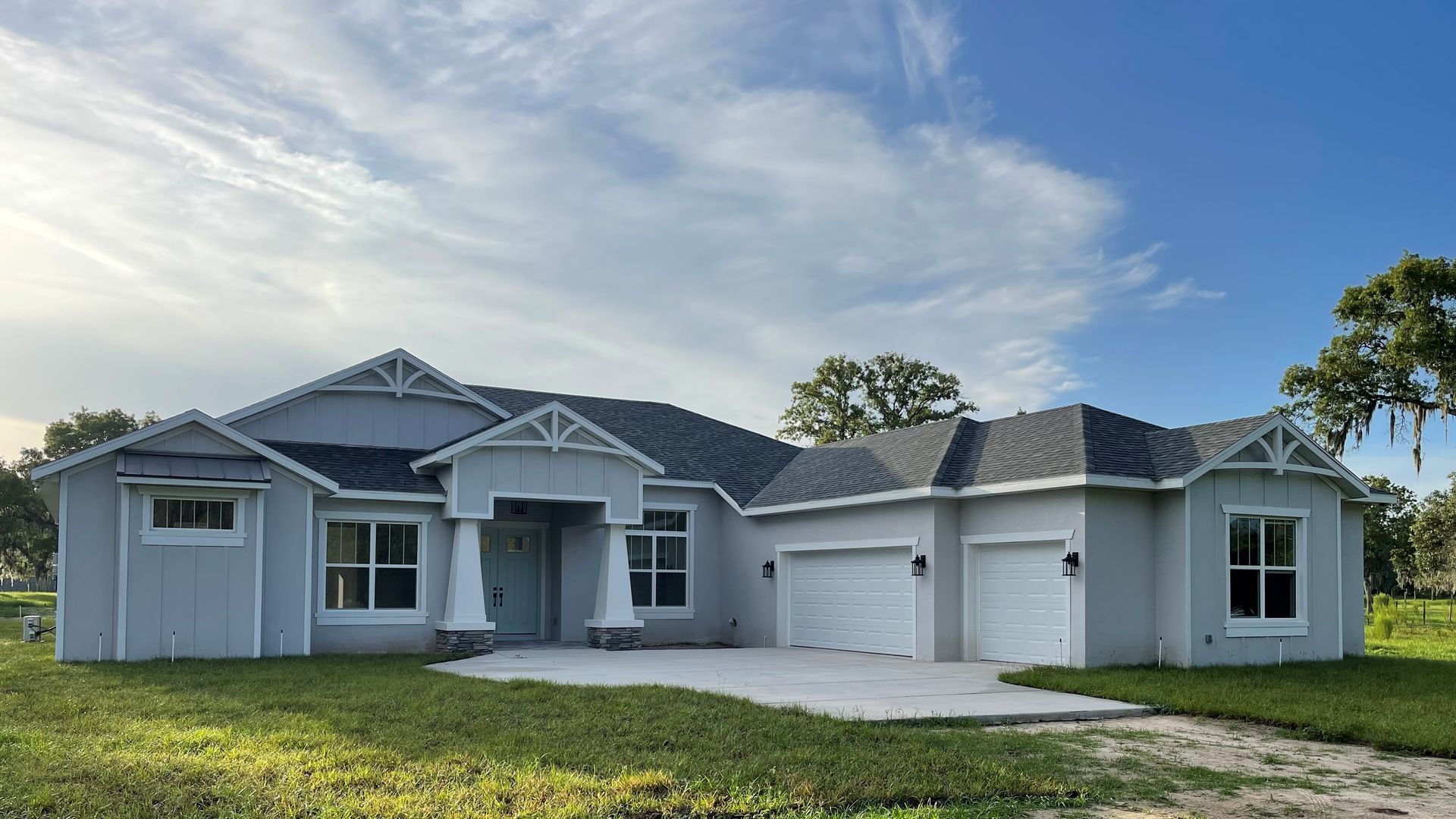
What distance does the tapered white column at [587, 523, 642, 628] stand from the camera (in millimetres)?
21297

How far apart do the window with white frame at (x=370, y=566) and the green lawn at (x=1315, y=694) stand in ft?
34.8

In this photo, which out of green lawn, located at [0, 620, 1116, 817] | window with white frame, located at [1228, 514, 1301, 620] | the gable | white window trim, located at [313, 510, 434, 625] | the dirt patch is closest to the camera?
green lawn, located at [0, 620, 1116, 817]

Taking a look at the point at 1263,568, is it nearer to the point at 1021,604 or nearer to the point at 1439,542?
the point at 1021,604

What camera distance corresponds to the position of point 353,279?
20.2 meters

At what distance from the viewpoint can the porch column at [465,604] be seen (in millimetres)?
19656

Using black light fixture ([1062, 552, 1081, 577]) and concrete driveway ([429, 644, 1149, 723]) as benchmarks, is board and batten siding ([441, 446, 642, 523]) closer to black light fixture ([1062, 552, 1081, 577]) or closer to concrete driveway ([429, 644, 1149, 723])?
concrete driveway ([429, 644, 1149, 723])

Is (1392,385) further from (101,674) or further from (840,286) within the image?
(101,674)

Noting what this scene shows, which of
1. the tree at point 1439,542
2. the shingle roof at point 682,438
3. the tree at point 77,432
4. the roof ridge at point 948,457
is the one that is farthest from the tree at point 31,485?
the tree at point 1439,542

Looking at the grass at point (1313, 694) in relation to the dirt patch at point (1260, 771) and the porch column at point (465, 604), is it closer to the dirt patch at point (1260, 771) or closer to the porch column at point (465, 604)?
the dirt patch at point (1260, 771)

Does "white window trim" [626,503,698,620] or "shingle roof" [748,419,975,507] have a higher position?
"shingle roof" [748,419,975,507]

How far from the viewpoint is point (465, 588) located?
1994 cm

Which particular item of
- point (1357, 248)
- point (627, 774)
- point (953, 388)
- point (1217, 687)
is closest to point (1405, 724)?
point (1217, 687)

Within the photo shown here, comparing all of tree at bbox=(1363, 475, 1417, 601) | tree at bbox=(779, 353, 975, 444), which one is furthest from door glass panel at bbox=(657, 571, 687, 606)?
tree at bbox=(1363, 475, 1417, 601)

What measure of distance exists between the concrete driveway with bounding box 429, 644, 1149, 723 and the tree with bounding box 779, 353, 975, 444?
2743 cm
